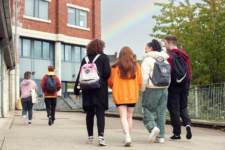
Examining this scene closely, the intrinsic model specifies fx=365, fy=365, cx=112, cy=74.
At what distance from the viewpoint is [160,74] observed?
6.61 m

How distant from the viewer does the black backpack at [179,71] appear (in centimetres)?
698

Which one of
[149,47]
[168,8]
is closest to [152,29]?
[168,8]

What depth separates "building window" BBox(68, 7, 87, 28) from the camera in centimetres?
3444

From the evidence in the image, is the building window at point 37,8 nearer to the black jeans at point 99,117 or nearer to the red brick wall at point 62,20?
the red brick wall at point 62,20

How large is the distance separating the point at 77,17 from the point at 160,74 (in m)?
29.2

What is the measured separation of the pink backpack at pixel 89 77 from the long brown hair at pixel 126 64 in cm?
42

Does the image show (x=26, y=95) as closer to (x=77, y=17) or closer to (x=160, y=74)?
(x=160, y=74)

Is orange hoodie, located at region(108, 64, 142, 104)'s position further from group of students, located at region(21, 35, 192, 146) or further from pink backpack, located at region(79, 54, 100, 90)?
pink backpack, located at region(79, 54, 100, 90)

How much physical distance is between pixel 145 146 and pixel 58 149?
1.48m

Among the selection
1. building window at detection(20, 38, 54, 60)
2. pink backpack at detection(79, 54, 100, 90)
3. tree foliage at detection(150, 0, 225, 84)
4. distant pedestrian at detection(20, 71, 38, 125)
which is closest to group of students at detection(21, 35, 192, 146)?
pink backpack at detection(79, 54, 100, 90)

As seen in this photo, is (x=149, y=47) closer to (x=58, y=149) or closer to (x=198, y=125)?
(x=58, y=149)

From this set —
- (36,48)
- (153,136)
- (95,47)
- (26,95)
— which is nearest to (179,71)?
(153,136)

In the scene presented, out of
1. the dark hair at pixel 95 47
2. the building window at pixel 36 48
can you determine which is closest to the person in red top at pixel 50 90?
the dark hair at pixel 95 47

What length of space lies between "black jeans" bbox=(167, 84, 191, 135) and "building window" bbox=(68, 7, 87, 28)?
28160mm
